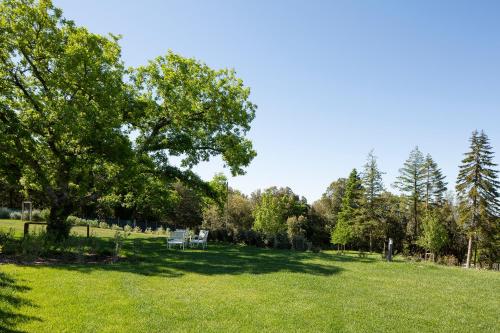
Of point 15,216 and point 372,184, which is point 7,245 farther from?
point 372,184

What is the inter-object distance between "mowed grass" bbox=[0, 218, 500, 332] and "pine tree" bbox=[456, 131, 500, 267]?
29.1 m

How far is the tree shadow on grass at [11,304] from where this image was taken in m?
5.83

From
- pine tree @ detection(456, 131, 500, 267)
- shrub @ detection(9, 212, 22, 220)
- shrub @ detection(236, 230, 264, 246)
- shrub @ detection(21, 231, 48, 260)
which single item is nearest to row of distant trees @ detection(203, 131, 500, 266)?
pine tree @ detection(456, 131, 500, 267)

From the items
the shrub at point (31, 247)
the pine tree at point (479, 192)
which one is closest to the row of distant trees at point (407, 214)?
the pine tree at point (479, 192)

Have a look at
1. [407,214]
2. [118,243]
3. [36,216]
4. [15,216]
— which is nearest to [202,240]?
[118,243]

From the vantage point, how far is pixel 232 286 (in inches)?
382

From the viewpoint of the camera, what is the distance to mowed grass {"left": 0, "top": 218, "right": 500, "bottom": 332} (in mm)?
A: 6496

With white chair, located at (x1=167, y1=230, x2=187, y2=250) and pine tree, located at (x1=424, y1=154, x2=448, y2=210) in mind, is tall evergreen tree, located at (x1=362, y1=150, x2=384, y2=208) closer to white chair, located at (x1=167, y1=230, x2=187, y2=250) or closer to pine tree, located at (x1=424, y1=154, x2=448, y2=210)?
pine tree, located at (x1=424, y1=154, x2=448, y2=210)

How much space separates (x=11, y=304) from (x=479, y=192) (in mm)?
41530

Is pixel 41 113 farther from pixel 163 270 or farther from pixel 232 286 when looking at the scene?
pixel 232 286

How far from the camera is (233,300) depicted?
8.19m

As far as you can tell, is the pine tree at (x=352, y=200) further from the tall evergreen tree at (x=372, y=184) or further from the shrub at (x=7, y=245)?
the shrub at (x=7, y=245)

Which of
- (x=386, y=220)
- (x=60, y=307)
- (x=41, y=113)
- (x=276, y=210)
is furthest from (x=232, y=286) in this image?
(x=386, y=220)

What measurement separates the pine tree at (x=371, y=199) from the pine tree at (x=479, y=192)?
12023 millimetres
